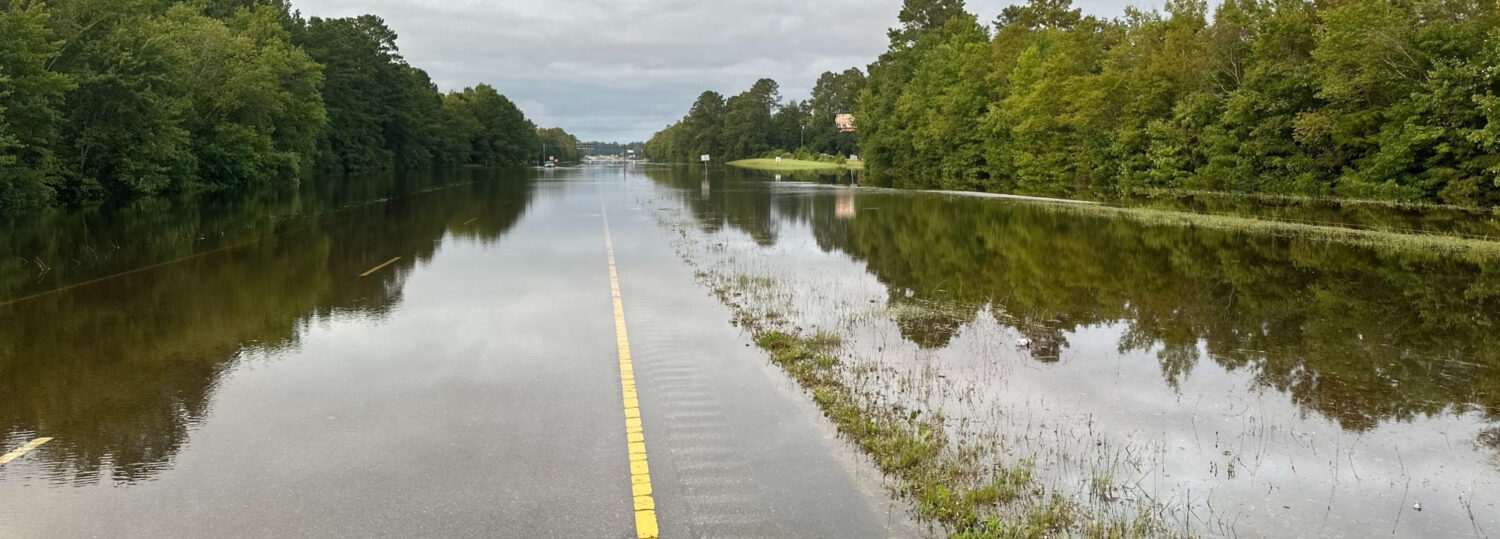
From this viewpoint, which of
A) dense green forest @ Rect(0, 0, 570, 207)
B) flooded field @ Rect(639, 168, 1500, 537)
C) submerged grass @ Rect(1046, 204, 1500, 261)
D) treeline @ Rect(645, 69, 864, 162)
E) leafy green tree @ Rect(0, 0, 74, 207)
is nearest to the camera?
flooded field @ Rect(639, 168, 1500, 537)

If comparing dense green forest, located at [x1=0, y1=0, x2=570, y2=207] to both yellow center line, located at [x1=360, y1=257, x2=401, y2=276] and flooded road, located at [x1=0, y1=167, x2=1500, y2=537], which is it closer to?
flooded road, located at [x1=0, y1=167, x2=1500, y2=537]

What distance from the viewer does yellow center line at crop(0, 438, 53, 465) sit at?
18.6 feet

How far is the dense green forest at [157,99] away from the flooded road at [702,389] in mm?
13008

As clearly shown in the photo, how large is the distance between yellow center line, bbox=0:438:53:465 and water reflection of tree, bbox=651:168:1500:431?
7.96 meters

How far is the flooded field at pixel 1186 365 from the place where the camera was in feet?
18.0

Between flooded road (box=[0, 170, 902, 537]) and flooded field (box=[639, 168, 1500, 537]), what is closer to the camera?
flooded road (box=[0, 170, 902, 537])

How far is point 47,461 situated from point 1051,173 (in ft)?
184

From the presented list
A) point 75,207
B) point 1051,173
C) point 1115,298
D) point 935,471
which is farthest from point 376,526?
point 1051,173

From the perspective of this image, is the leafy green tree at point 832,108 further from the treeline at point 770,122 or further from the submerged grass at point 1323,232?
the submerged grass at point 1323,232

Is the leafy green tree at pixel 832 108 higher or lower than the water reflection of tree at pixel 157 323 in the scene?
higher

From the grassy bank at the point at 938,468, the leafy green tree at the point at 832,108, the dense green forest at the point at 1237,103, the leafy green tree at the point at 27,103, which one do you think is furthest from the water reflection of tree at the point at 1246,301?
the leafy green tree at the point at 832,108

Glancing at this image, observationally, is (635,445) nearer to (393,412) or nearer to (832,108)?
(393,412)

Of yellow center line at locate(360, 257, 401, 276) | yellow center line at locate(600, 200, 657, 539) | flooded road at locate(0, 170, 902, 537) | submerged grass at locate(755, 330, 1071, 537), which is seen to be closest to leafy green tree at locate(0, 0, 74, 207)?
flooded road at locate(0, 170, 902, 537)

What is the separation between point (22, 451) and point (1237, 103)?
43711mm
